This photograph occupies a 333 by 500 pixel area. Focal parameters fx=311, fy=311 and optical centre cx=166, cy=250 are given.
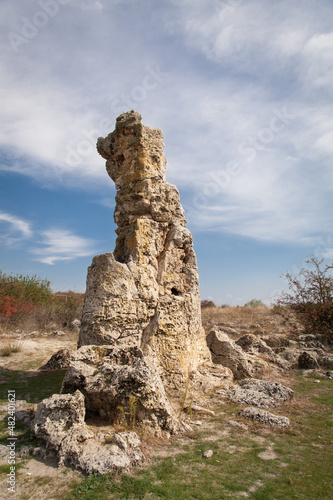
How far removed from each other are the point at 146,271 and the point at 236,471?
363 cm

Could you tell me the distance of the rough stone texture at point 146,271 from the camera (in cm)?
561

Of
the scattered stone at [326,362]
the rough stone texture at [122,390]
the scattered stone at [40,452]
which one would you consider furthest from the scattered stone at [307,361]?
the scattered stone at [40,452]

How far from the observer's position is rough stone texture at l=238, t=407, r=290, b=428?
16.3ft

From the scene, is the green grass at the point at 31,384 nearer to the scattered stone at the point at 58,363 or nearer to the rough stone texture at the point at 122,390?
the scattered stone at the point at 58,363

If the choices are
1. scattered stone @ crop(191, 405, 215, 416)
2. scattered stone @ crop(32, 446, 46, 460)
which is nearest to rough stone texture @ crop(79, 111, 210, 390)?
scattered stone @ crop(191, 405, 215, 416)

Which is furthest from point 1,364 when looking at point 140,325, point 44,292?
point 44,292

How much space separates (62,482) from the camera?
3.18 meters

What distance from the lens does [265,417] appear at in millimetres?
5078

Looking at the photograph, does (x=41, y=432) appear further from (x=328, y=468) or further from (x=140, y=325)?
(x=328, y=468)

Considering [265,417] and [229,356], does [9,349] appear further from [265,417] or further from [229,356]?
[265,417]

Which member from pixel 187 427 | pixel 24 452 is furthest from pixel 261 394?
pixel 24 452

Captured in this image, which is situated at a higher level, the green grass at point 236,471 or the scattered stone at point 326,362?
the scattered stone at point 326,362

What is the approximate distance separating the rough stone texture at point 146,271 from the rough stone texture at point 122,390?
922 millimetres

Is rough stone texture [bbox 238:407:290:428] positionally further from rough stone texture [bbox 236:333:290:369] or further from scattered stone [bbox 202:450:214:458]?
rough stone texture [bbox 236:333:290:369]
